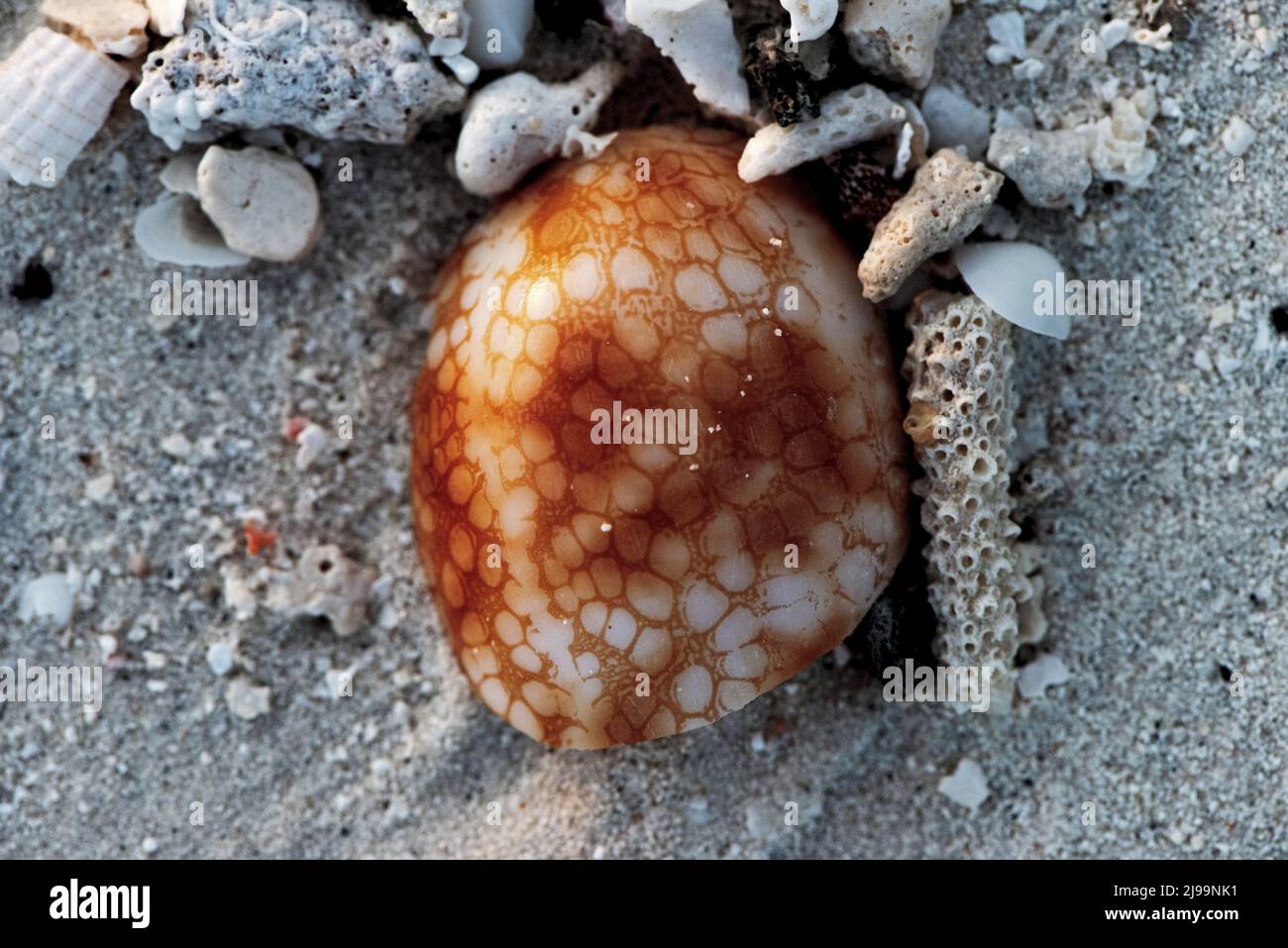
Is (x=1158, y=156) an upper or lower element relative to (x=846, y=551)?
upper

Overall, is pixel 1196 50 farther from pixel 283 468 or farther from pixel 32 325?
pixel 32 325

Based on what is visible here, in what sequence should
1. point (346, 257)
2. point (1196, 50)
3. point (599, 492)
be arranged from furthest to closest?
1. point (346, 257)
2. point (1196, 50)
3. point (599, 492)

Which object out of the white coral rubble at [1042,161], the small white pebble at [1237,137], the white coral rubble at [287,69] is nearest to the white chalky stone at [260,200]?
the white coral rubble at [287,69]

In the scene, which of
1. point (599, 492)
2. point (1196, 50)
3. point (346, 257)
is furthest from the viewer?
point (346, 257)

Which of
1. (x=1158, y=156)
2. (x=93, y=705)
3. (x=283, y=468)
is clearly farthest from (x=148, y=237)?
(x=1158, y=156)

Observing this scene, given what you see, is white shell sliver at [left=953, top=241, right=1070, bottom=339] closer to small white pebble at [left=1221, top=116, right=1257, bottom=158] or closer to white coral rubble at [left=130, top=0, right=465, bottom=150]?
small white pebble at [left=1221, top=116, right=1257, bottom=158]

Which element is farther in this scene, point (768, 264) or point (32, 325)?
point (32, 325)

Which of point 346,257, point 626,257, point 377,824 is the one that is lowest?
point 377,824
